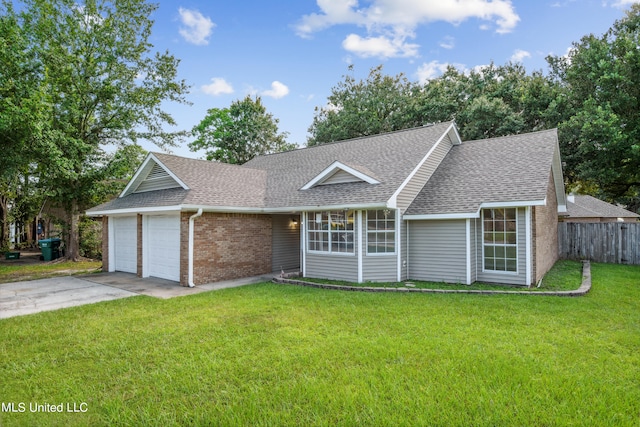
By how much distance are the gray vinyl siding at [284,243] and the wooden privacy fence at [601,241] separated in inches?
497

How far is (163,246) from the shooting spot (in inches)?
461

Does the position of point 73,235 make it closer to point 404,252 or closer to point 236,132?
point 236,132

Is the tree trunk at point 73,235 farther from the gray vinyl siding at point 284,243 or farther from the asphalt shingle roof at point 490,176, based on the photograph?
the asphalt shingle roof at point 490,176

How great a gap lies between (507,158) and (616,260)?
8.12 m

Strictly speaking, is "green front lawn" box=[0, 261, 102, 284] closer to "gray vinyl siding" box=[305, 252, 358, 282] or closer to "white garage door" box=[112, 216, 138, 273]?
"white garage door" box=[112, 216, 138, 273]

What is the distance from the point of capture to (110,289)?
33.2ft

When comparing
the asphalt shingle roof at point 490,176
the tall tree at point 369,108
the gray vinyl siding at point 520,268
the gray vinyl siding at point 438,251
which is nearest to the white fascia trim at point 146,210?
the asphalt shingle roof at point 490,176

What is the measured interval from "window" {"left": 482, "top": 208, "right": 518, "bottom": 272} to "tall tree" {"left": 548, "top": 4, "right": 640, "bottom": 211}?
34.1 feet

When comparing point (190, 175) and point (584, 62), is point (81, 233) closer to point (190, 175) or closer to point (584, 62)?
point (190, 175)

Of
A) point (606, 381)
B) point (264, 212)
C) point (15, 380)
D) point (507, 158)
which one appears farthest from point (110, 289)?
point (507, 158)

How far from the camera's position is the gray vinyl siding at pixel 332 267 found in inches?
410

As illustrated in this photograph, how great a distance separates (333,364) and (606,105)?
19.3 m

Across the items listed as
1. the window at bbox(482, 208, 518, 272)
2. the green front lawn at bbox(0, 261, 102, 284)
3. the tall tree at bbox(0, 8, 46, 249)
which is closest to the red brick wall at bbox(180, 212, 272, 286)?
the tall tree at bbox(0, 8, 46, 249)

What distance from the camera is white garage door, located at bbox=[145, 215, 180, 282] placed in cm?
1120
